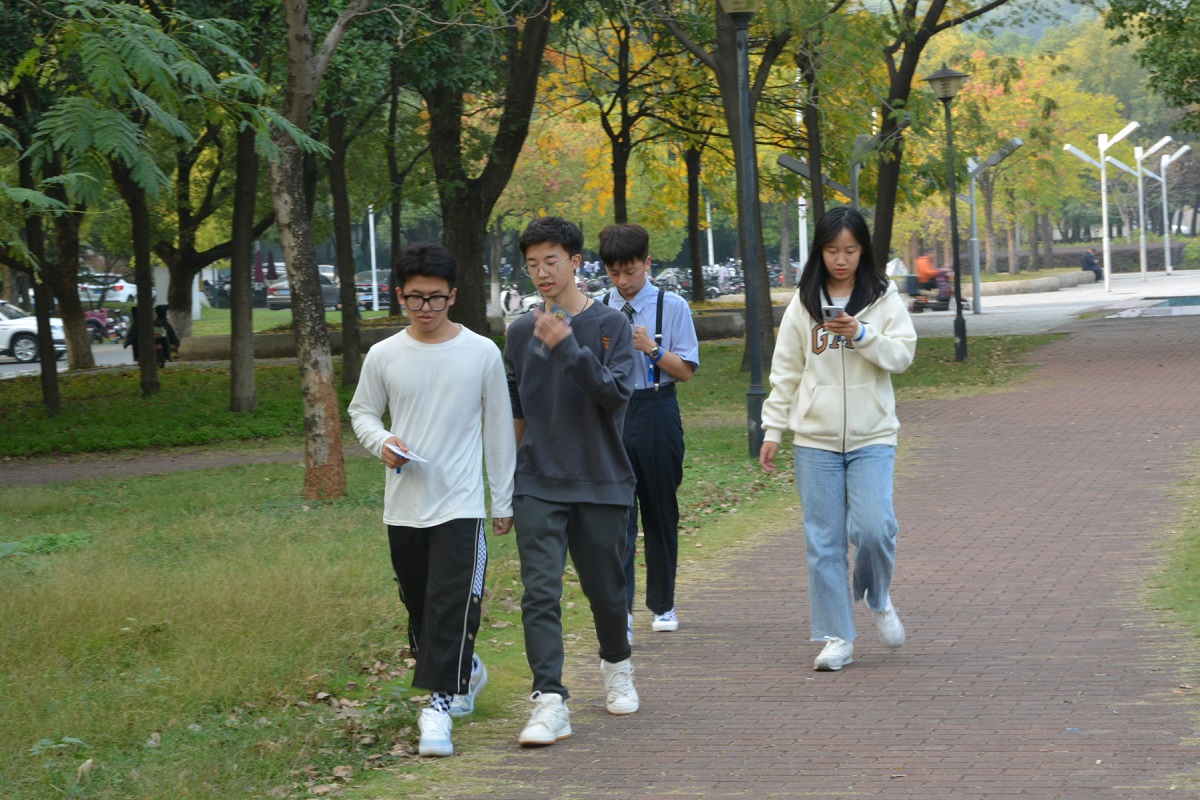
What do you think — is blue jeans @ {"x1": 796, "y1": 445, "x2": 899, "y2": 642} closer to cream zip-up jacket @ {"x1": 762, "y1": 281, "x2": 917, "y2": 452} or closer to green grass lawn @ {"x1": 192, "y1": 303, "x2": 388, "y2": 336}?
cream zip-up jacket @ {"x1": 762, "y1": 281, "x2": 917, "y2": 452}

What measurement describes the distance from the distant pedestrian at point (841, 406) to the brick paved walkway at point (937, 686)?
50cm

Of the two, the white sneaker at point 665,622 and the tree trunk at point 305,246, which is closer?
the white sneaker at point 665,622

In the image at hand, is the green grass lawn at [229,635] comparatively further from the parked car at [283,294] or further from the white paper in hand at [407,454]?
the parked car at [283,294]

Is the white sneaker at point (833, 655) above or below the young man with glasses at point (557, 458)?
below

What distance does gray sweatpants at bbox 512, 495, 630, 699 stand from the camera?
5.16 meters

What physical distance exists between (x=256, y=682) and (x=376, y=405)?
143 centimetres

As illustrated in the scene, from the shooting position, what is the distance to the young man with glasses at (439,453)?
5070 millimetres

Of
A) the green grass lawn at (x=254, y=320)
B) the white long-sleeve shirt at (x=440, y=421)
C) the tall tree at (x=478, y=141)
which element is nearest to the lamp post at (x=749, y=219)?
the tall tree at (x=478, y=141)

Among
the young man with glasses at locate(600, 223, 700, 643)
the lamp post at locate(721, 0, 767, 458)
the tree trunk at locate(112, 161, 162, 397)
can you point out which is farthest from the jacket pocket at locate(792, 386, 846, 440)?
the tree trunk at locate(112, 161, 162, 397)

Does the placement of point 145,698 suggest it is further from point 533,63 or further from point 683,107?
point 683,107

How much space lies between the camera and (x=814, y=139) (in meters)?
22.7

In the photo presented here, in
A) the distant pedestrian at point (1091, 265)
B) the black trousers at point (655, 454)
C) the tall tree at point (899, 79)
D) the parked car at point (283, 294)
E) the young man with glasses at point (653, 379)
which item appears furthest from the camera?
the distant pedestrian at point (1091, 265)

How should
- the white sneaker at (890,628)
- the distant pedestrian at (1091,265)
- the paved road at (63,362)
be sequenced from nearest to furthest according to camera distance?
the white sneaker at (890,628), the paved road at (63,362), the distant pedestrian at (1091,265)

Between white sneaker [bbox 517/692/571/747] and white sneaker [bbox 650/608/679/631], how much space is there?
6.00ft
